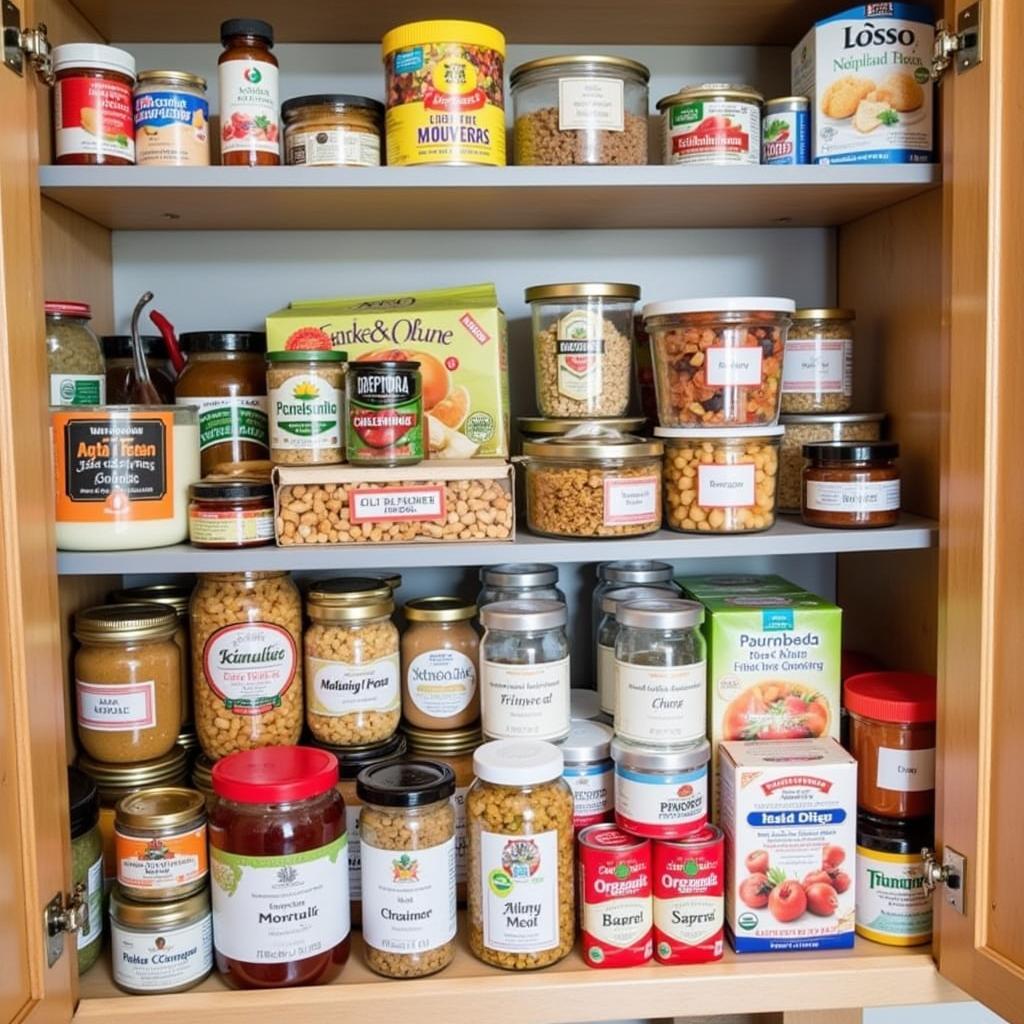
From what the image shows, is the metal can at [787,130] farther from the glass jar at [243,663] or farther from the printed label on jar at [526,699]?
the glass jar at [243,663]

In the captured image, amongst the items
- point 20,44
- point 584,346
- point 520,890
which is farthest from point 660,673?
point 20,44

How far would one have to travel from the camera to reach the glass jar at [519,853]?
3.47 feet

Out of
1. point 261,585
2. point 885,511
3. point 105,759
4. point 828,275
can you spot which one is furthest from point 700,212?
point 105,759

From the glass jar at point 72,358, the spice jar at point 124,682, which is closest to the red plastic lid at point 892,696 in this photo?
the spice jar at point 124,682

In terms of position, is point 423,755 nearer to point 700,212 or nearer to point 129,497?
point 129,497

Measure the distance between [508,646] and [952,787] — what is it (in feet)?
1.51

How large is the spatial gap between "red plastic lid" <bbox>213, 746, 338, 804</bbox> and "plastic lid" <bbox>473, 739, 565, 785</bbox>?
15 cm

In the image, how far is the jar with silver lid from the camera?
1.11 m

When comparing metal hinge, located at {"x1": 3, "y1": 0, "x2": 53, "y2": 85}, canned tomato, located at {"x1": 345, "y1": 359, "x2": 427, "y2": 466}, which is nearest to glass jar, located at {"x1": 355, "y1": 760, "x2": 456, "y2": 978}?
canned tomato, located at {"x1": 345, "y1": 359, "x2": 427, "y2": 466}

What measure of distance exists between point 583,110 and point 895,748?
29.5 inches

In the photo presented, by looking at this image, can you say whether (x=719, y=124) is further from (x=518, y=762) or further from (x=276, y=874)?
(x=276, y=874)

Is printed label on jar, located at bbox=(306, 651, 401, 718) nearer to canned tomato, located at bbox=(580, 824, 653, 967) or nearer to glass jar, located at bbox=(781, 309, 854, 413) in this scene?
canned tomato, located at bbox=(580, 824, 653, 967)

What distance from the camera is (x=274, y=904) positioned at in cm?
104

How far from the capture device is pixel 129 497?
1.07 meters
